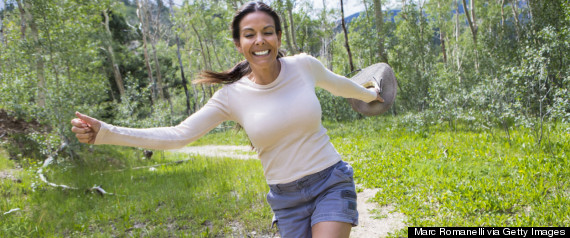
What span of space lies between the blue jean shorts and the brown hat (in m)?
1.59

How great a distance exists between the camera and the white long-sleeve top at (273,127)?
78.0 inches

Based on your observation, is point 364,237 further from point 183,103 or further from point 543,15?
point 183,103

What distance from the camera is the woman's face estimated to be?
2127 millimetres

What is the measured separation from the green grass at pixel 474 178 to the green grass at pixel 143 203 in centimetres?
204

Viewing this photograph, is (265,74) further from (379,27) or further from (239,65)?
(379,27)

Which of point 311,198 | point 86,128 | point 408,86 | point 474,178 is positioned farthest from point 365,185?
point 408,86

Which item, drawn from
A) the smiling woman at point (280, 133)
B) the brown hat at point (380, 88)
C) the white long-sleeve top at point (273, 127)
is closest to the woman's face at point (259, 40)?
the smiling woman at point (280, 133)

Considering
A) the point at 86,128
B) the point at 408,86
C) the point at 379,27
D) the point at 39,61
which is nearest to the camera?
the point at 86,128

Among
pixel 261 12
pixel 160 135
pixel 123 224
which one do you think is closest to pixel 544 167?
pixel 261 12

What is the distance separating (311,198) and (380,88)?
187cm

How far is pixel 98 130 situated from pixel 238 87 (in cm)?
80

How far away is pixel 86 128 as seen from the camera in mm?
1851

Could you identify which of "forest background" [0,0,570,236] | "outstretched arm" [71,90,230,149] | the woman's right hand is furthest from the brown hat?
"forest background" [0,0,570,236]

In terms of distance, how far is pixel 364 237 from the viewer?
4.11 m
